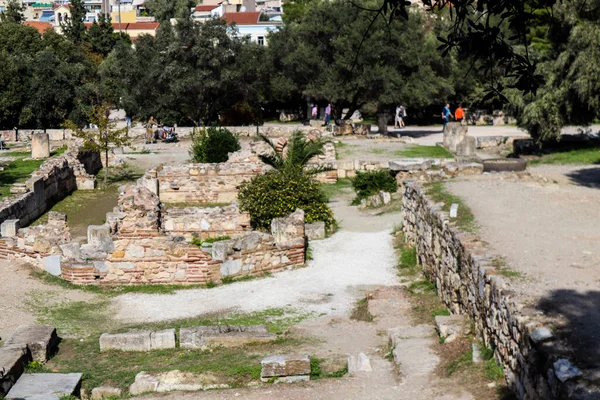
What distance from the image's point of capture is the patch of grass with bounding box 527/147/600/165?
23.7 meters

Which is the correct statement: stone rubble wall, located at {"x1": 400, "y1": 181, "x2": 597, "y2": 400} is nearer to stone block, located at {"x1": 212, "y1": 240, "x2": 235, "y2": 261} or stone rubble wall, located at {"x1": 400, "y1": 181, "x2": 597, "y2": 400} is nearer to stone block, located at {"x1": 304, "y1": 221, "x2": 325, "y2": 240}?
stone block, located at {"x1": 304, "y1": 221, "x2": 325, "y2": 240}

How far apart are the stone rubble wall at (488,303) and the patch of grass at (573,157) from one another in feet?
29.9

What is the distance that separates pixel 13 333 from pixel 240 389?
3.68 m

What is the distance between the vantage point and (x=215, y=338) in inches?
442

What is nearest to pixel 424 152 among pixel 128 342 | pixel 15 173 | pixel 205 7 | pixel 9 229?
pixel 15 173

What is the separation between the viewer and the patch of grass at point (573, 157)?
23.7m

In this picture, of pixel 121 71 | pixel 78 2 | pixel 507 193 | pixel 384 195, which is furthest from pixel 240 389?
pixel 78 2

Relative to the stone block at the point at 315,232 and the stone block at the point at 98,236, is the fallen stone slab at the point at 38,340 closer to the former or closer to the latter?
the stone block at the point at 98,236

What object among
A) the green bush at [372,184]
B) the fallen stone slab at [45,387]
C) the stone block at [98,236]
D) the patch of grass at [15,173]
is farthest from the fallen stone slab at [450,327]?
the patch of grass at [15,173]

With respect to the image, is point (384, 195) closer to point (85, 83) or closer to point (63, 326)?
point (63, 326)

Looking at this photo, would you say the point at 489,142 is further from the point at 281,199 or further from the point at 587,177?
the point at 281,199

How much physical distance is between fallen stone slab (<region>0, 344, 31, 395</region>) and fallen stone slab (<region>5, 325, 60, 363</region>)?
129 millimetres

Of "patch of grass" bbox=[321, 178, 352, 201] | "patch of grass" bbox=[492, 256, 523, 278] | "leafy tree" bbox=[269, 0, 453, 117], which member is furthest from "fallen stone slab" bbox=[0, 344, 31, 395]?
"leafy tree" bbox=[269, 0, 453, 117]

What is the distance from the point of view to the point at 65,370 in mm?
10719
